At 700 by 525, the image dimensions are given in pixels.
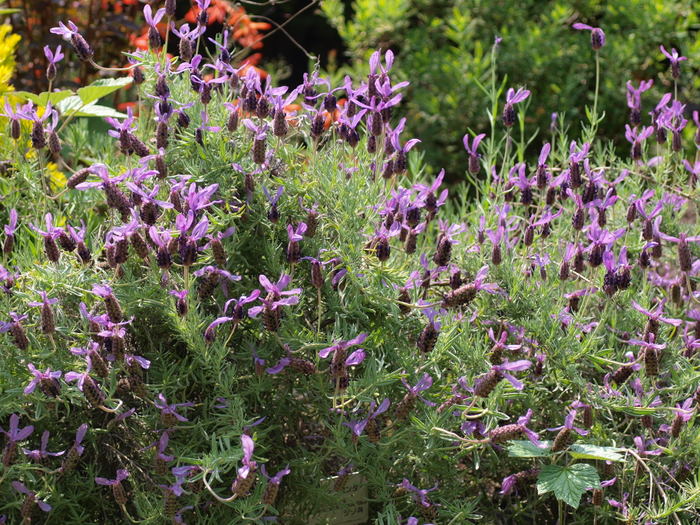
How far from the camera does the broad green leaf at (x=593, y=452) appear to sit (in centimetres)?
161

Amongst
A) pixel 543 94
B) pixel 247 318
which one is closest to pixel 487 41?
pixel 543 94

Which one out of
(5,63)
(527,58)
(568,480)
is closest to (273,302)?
(568,480)

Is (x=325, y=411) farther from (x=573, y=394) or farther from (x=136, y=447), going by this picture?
(x=573, y=394)

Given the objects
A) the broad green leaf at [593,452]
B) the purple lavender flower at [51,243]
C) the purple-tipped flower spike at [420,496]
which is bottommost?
the purple-tipped flower spike at [420,496]

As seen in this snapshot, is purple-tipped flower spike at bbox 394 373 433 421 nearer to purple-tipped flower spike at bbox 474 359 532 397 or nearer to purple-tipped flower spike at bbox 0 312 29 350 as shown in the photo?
purple-tipped flower spike at bbox 474 359 532 397

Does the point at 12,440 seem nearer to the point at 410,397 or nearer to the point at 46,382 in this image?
the point at 46,382

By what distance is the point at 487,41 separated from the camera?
473 cm

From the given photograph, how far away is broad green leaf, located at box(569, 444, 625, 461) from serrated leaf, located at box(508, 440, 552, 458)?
0.15ft

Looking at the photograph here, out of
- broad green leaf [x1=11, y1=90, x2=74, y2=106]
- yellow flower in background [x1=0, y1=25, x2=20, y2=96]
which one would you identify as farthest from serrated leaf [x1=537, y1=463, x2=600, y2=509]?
yellow flower in background [x1=0, y1=25, x2=20, y2=96]

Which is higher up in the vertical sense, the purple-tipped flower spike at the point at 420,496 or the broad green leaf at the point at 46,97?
the broad green leaf at the point at 46,97

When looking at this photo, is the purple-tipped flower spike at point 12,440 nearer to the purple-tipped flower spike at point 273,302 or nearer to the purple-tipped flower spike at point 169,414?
the purple-tipped flower spike at point 169,414

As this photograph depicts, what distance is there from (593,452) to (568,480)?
0.07 metres

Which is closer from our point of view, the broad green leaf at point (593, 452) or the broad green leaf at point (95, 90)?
the broad green leaf at point (593, 452)

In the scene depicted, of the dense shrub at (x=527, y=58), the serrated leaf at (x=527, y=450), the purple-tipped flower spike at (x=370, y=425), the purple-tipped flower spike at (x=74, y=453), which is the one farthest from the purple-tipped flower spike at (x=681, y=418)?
the dense shrub at (x=527, y=58)
